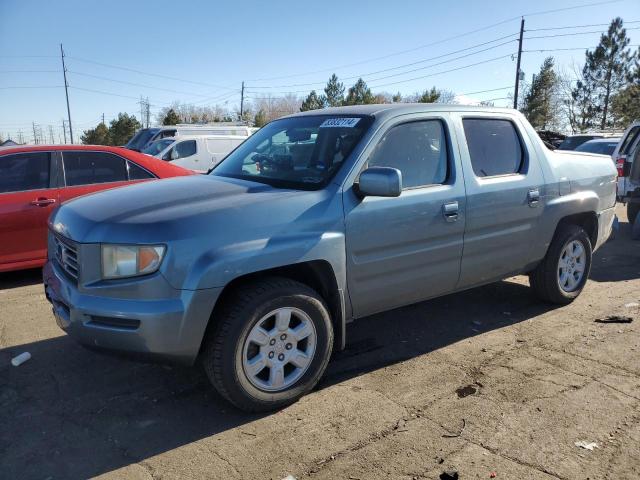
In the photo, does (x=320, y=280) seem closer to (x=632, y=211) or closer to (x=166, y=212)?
(x=166, y=212)

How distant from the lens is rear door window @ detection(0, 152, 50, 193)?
5.93 m

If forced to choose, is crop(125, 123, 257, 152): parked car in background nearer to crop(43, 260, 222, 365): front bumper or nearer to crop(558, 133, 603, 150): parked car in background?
crop(558, 133, 603, 150): parked car in background

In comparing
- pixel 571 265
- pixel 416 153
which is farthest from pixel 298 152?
pixel 571 265

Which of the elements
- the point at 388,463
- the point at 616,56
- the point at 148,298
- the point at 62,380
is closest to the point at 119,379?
the point at 62,380

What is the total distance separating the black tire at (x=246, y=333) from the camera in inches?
118

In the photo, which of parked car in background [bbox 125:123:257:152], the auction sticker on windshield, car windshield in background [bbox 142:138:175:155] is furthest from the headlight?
parked car in background [bbox 125:123:257:152]

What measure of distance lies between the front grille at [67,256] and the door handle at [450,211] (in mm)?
2512

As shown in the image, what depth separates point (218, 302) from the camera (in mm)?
3098

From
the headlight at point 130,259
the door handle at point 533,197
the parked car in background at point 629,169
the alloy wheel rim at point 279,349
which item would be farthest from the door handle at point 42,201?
the parked car in background at point 629,169

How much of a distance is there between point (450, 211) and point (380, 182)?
875 mm

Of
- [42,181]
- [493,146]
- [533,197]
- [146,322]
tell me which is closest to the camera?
[146,322]

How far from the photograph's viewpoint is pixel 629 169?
29.7 ft

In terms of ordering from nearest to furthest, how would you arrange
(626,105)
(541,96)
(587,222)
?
(587,222) < (626,105) < (541,96)

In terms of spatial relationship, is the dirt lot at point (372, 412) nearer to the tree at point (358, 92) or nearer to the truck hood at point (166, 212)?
the truck hood at point (166, 212)
